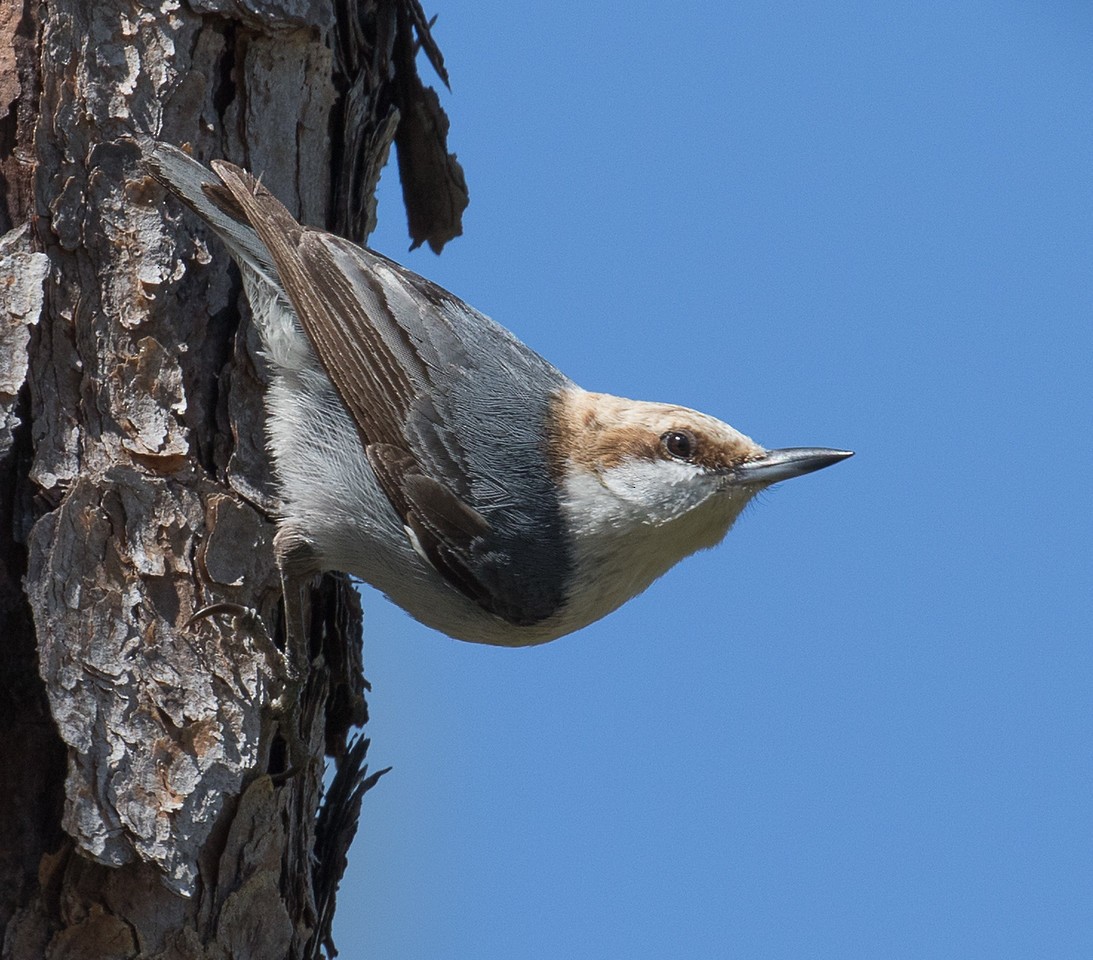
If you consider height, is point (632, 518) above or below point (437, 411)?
below

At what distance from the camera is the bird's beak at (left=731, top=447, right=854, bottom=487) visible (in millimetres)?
2580

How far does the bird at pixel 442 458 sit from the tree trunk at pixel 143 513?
0.12 meters

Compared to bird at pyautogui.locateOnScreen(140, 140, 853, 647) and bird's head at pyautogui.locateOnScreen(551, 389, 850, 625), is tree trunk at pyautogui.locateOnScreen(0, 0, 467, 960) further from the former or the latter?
bird's head at pyautogui.locateOnScreen(551, 389, 850, 625)

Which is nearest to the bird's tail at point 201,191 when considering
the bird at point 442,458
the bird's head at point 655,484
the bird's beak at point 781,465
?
the bird at point 442,458

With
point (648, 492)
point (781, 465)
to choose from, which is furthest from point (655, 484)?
point (781, 465)

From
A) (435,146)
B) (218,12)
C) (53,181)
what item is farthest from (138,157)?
(435,146)

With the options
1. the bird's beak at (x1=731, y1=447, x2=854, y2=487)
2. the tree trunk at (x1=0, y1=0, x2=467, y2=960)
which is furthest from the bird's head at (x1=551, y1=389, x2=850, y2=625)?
the tree trunk at (x1=0, y1=0, x2=467, y2=960)

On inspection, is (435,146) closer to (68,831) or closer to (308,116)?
(308,116)

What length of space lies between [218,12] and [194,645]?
50.0 inches

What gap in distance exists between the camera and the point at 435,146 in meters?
3.39

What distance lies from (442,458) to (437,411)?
97mm

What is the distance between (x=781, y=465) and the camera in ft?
8.52

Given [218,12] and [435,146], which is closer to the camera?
[218,12]

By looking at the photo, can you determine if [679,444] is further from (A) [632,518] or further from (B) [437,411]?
(B) [437,411]
